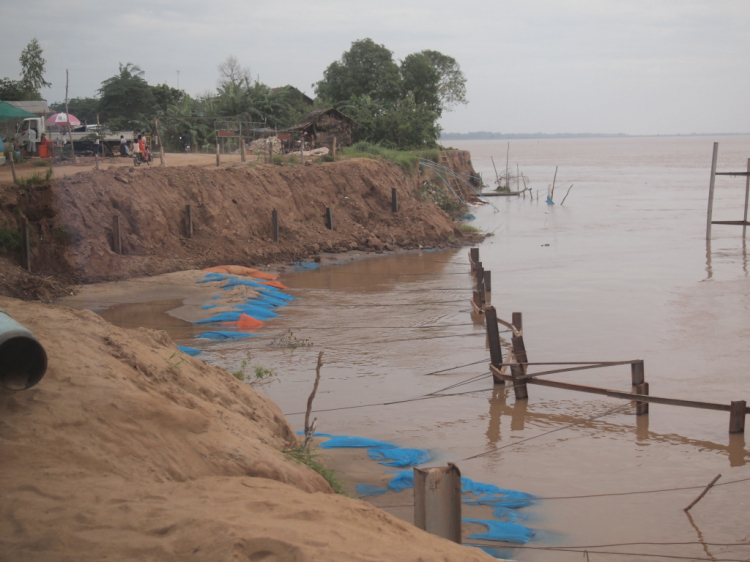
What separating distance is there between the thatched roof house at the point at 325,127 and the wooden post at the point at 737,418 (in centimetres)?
2890

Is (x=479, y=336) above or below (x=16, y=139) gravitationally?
below

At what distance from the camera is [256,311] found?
16.1m

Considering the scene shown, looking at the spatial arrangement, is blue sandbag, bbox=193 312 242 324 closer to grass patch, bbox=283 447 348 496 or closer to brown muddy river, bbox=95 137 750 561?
brown muddy river, bbox=95 137 750 561

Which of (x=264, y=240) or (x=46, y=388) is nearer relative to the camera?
(x=46, y=388)

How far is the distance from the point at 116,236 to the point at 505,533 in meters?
16.7

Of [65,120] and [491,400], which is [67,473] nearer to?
[491,400]

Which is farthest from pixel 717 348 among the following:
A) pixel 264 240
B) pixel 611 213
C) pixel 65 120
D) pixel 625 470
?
pixel 611 213

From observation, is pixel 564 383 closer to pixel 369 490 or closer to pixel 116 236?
pixel 369 490

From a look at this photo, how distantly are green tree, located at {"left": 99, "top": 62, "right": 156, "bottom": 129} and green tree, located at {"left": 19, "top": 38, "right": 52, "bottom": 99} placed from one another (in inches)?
366

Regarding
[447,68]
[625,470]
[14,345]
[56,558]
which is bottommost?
[625,470]

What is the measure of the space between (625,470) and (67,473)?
6600 mm

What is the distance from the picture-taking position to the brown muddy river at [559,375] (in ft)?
24.9

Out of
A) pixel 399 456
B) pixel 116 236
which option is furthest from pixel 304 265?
pixel 399 456

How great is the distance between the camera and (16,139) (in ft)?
91.1
